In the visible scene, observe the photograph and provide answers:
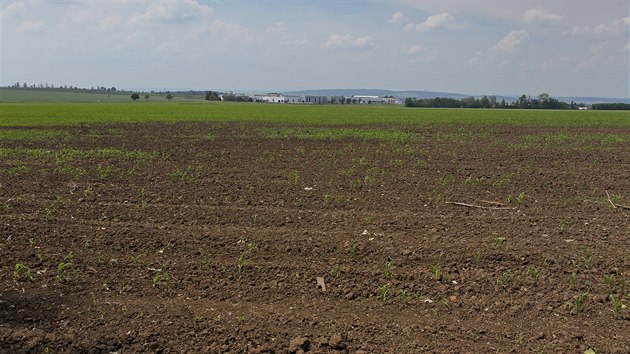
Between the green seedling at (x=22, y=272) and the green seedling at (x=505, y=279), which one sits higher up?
the green seedling at (x=505, y=279)

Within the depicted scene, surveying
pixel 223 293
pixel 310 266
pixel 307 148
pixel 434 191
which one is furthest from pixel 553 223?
pixel 307 148

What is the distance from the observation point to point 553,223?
8.83 m

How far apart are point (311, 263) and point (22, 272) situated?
12.3ft

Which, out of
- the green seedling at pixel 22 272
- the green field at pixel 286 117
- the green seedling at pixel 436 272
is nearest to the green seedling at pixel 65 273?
the green seedling at pixel 22 272

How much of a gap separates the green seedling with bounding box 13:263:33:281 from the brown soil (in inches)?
1.4

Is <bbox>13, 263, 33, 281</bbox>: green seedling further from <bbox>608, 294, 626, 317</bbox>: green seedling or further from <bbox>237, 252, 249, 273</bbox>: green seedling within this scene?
<bbox>608, 294, 626, 317</bbox>: green seedling

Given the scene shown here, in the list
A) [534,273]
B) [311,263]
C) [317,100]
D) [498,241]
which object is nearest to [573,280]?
[534,273]

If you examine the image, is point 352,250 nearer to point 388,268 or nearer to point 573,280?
point 388,268

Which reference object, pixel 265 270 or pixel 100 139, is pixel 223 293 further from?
pixel 100 139

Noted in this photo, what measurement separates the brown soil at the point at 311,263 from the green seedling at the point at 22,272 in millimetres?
37

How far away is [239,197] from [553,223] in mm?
6101

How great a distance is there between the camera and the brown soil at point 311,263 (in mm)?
5051

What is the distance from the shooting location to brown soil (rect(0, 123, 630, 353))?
16.6ft

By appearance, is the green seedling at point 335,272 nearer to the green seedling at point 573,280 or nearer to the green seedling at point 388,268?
the green seedling at point 388,268
